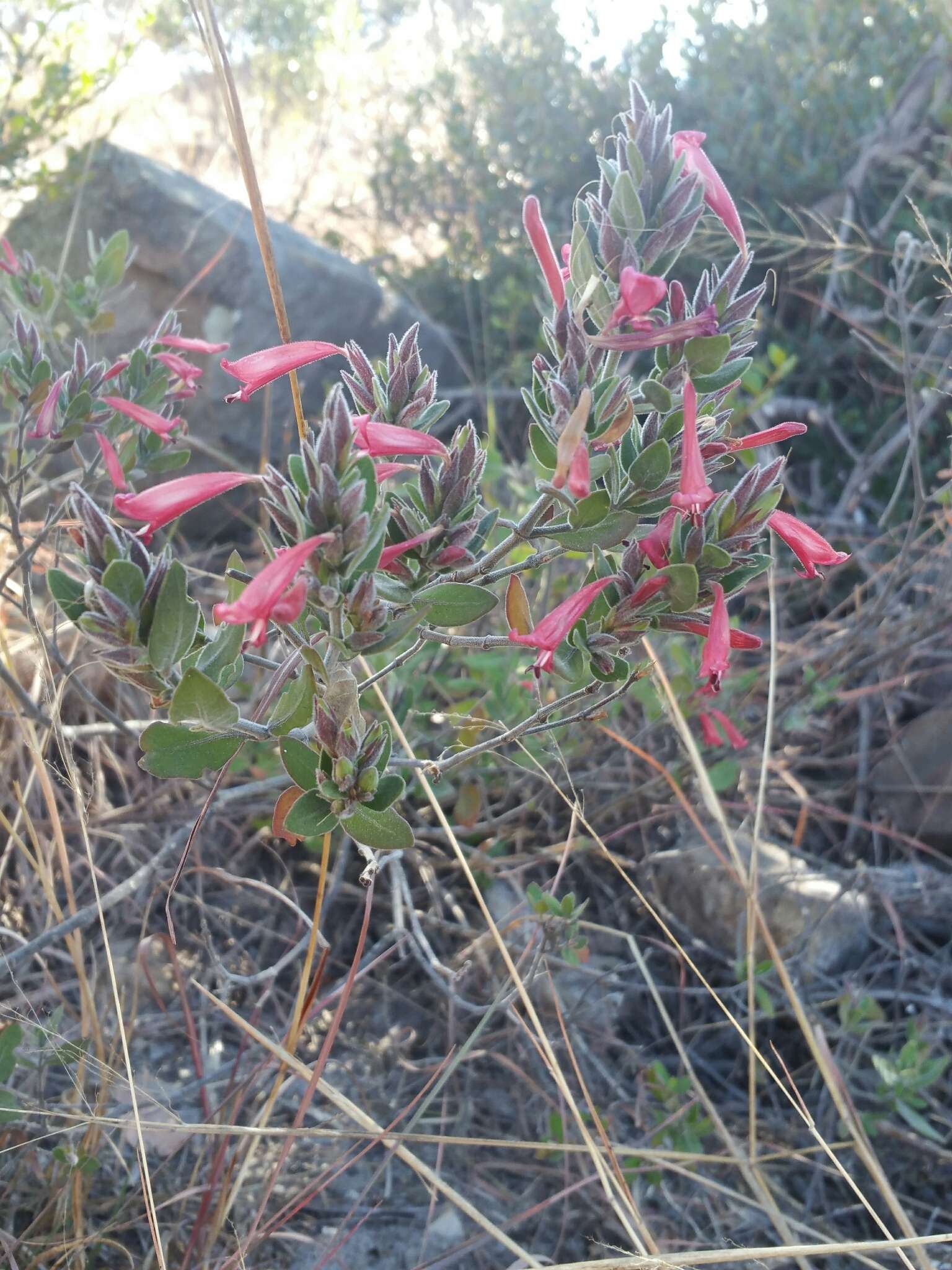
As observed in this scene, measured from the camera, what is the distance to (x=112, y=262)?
196cm

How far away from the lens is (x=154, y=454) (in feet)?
5.82

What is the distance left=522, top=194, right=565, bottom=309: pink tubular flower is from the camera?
105 centimetres

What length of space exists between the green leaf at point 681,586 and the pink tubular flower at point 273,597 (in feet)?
1.32

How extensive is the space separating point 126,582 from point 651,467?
57 centimetres

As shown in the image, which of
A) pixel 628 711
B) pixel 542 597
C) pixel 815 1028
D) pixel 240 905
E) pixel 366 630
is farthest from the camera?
pixel 628 711

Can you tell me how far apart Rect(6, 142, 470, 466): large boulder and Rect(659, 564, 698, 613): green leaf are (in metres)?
2.72

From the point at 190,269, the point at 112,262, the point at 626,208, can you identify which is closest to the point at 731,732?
the point at 626,208

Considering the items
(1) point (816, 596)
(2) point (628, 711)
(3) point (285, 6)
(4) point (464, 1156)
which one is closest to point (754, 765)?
(2) point (628, 711)

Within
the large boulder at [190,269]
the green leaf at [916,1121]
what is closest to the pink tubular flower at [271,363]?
the green leaf at [916,1121]

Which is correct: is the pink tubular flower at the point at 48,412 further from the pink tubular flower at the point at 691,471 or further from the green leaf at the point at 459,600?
the pink tubular flower at the point at 691,471

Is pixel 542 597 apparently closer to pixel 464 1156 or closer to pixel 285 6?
pixel 464 1156

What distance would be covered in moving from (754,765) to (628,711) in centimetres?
40

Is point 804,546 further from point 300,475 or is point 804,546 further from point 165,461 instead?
point 165,461

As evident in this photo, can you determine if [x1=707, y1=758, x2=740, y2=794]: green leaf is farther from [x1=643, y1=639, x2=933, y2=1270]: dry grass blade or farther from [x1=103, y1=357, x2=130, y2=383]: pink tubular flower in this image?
[x1=103, y1=357, x2=130, y2=383]: pink tubular flower
